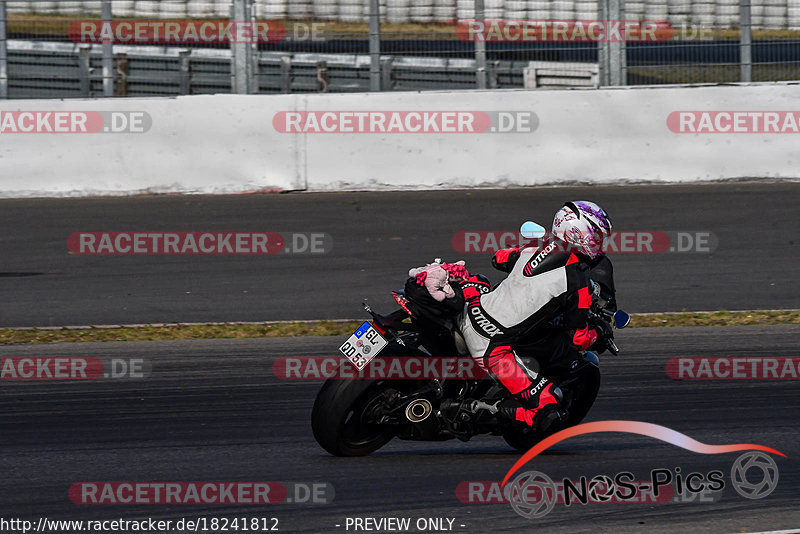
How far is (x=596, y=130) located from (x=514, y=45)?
1533 millimetres

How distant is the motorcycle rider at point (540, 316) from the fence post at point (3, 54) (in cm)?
1085

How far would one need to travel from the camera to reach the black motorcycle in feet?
19.7

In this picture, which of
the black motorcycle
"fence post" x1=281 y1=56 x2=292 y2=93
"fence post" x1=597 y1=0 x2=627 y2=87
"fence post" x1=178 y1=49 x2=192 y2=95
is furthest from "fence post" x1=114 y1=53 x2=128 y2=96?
the black motorcycle

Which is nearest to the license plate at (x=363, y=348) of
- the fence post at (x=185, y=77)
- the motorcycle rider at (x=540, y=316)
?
the motorcycle rider at (x=540, y=316)

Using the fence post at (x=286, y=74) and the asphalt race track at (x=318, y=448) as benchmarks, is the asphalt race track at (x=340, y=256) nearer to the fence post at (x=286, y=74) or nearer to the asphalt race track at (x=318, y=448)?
the fence post at (x=286, y=74)

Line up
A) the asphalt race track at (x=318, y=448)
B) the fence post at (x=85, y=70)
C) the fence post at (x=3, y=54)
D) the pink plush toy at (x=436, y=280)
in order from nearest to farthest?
the asphalt race track at (x=318, y=448), the pink plush toy at (x=436, y=280), the fence post at (x=3, y=54), the fence post at (x=85, y=70)

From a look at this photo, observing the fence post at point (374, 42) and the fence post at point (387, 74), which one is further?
the fence post at point (387, 74)

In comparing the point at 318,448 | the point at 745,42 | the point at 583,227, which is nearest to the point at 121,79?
the point at 745,42

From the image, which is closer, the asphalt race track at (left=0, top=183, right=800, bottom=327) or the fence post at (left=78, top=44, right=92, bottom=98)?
the asphalt race track at (left=0, top=183, right=800, bottom=327)

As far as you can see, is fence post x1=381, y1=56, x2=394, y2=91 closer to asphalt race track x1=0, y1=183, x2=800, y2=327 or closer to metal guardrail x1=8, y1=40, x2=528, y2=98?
metal guardrail x1=8, y1=40, x2=528, y2=98

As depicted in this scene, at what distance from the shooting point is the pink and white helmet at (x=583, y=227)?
6156mm

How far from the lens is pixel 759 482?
596 cm

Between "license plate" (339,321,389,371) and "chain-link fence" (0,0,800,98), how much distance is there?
9.72m

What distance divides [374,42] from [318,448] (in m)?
9.66
